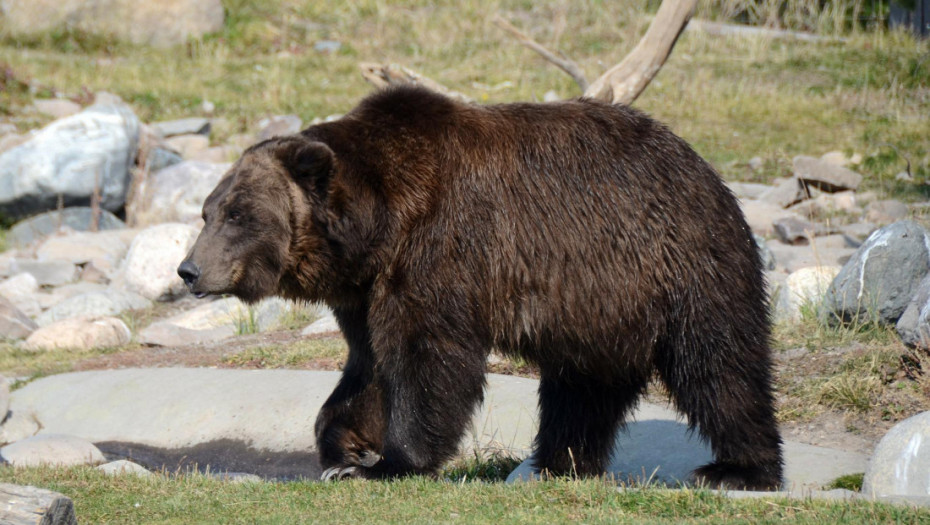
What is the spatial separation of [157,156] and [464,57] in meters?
7.91

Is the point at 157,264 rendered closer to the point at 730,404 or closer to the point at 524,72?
the point at 730,404

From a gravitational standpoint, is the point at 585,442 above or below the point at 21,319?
above

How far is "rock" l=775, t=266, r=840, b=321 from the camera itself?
9.52 m

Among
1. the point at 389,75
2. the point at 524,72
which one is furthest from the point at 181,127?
the point at 389,75

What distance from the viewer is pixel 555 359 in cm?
591

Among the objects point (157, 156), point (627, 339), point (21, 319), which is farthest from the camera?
point (157, 156)

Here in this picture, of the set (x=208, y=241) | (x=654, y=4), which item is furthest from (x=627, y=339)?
(x=654, y=4)

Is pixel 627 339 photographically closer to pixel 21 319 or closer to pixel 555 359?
pixel 555 359

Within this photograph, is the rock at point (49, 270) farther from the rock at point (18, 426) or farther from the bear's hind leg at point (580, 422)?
the bear's hind leg at point (580, 422)

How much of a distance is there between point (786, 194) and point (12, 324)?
9.87 metres

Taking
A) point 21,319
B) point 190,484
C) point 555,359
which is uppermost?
point 555,359

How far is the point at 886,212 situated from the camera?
1389 centimetres

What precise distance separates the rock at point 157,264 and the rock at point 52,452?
5.80 meters

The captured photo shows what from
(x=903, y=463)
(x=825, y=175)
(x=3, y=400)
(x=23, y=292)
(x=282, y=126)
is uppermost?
(x=903, y=463)
